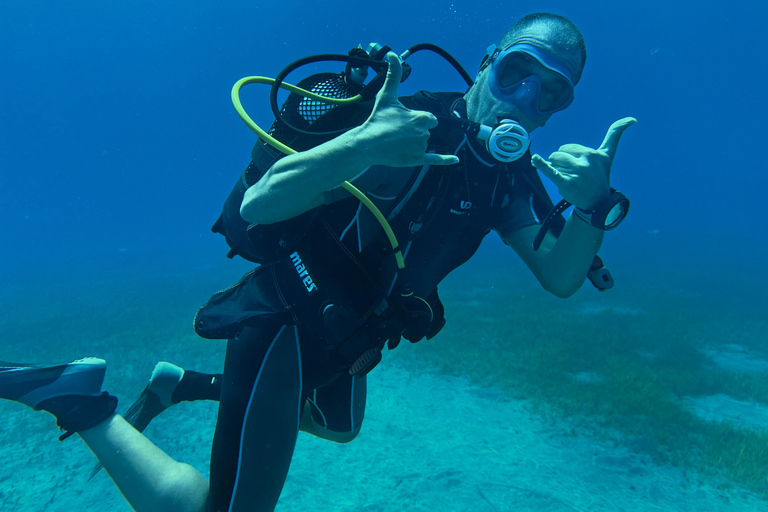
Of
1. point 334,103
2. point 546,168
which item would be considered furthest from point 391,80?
point 546,168

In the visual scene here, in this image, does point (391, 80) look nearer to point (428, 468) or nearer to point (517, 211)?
point (517, 211)

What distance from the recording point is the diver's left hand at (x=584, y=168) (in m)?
2.15

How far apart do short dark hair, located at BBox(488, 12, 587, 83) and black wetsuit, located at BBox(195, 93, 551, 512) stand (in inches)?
36.9

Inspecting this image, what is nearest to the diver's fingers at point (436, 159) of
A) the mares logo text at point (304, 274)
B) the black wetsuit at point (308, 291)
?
the black wetsuit at point (308, 291)

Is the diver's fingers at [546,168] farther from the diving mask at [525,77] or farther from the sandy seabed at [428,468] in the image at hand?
the sandy seabed at [428,468]

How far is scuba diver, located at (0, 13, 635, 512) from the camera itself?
7.23 ft

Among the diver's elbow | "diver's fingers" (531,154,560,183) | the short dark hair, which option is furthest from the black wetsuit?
the short dark hair

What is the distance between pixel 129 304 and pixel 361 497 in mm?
14952

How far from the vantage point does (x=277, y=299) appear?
2.47 metres

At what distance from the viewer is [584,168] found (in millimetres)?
Answer: 2129

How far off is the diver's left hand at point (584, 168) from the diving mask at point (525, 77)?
68 cm

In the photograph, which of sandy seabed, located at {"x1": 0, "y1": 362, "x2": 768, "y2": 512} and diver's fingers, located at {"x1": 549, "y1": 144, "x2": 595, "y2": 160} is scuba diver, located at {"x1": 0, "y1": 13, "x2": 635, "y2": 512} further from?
sandy seabed, located at {"x1": 0, "y1": 362, "x2": 768, "y2": 512}

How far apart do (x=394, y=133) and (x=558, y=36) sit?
6.59 ft

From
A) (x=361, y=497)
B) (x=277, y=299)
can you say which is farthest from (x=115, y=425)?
(x=361, y=497)
